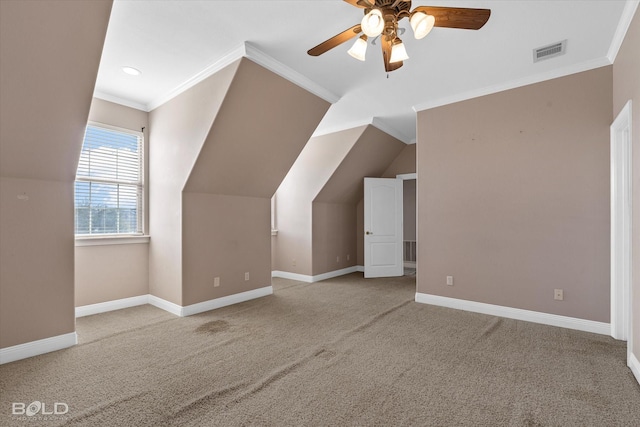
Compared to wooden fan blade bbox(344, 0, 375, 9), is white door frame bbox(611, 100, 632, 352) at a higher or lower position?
lower

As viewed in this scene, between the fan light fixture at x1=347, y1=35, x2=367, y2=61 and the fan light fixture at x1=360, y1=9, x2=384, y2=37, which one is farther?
the fan light fixture at x1=347, y1=35, x2=367, y2=61

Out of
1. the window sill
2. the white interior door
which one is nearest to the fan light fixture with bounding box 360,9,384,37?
the window sill

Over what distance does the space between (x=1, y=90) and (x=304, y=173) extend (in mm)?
4403

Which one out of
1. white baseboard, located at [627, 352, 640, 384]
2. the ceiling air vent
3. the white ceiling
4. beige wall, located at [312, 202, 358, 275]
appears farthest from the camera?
beige wall, located at [312, 202, 358, 275]

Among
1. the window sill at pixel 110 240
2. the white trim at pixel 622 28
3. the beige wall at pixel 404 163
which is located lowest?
the window sill at pixel 110 240

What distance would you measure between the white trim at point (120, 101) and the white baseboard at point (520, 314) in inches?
187

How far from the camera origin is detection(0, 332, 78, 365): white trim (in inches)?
104

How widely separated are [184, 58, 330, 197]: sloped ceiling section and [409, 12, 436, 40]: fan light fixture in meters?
1.80

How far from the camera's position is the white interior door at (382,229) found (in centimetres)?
620

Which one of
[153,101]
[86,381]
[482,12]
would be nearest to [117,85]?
[153,101]

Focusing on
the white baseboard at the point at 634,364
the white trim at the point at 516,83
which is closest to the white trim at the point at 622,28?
the white trim at the point at 516,83

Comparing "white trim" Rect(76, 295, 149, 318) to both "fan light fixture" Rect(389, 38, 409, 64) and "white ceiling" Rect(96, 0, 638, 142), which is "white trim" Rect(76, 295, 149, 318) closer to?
"white ceiling" Rect(96, 0, 638, 142)

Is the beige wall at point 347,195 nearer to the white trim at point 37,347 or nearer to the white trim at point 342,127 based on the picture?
the white trim at point 342,127

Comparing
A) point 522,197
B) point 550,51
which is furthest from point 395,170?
point 550,51
